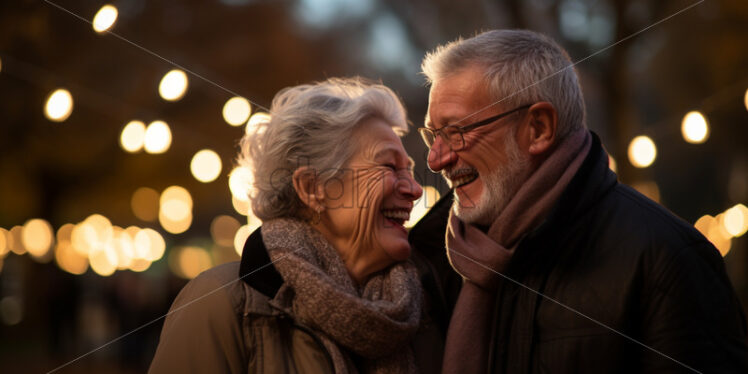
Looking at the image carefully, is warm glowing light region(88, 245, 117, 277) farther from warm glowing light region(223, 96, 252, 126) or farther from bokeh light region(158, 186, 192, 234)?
warm glowing light region(223, 96, 252, 126)

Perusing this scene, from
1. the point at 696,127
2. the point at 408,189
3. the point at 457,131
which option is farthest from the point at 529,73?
the point at 696,127

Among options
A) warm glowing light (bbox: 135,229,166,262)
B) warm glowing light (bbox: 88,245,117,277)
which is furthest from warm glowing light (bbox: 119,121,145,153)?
warm glowing light (bbox: 88,245,117,277)

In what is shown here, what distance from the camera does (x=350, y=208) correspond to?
126 inches

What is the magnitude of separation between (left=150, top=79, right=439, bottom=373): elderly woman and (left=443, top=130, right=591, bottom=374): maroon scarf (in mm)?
209

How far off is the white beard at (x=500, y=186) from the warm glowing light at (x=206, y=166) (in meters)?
5.16

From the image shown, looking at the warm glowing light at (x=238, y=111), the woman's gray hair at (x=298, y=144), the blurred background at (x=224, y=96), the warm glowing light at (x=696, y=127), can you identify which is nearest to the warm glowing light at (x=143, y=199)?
the blurred background at (x=224, y=96)

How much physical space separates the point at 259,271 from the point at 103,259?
30574 mm

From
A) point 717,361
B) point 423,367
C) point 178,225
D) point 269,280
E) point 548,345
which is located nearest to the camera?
point 717,361

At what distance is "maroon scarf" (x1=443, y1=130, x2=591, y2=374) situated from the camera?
114 inches

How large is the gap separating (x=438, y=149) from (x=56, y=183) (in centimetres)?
1166

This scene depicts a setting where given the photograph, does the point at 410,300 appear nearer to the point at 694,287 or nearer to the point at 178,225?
the point at 694,287

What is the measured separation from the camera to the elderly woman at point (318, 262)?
2.75 metres

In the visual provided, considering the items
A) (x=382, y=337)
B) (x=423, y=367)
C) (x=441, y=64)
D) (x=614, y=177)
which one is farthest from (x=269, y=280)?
(x=614, y=177)

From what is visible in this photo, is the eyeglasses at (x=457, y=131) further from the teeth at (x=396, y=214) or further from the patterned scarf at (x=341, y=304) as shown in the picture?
the patterned scarf at (x=341, y=304)
